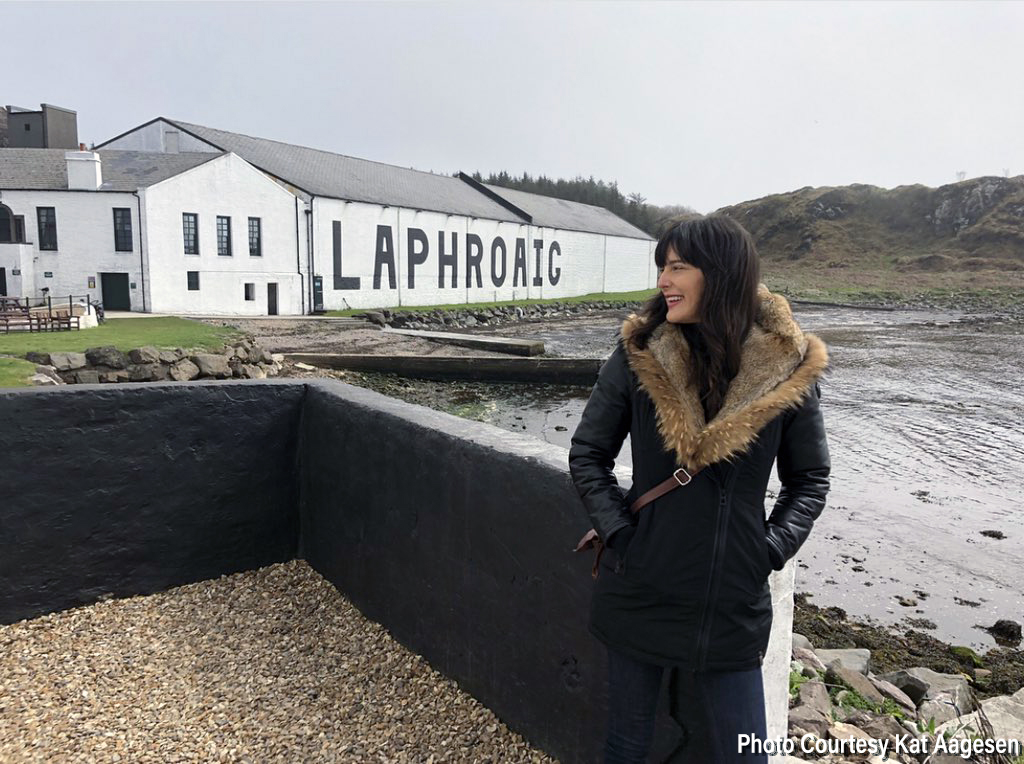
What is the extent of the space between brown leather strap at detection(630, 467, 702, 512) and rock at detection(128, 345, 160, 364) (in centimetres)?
1629

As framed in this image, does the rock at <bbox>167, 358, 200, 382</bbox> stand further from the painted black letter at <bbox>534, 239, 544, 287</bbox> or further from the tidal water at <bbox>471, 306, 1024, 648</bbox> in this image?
the painted black letter at <bbox>534, 239, 544, 287</bbox>

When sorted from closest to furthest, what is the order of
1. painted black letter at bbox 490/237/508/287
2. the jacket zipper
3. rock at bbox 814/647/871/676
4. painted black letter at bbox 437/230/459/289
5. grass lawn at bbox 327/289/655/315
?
the jacket zipper → rock at bbox 814/647/871/676 → grass lawn at bbox 327/289/655/315 → painted black letter at bbox 437/230/459/289 → painted black letter at bbox 490/237/508/287

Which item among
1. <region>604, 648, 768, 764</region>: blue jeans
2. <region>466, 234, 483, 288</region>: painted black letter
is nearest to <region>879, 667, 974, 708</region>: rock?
<region>604, 648, 768, 764</region>: blue jeans

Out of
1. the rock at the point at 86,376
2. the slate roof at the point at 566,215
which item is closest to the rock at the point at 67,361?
the rock at the point at 86,376

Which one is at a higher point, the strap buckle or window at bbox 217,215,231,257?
window at bbox 217,215,231,257

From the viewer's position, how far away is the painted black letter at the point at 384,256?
130 ft

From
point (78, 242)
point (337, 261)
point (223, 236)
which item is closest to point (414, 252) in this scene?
point (337, 261)

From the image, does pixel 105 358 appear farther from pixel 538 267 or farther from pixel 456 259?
pixel 538 267

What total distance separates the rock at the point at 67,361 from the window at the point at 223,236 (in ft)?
60.1

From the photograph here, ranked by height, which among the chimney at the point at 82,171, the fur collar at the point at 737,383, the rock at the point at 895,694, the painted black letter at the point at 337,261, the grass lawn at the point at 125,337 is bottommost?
the rock at the point at 895,694

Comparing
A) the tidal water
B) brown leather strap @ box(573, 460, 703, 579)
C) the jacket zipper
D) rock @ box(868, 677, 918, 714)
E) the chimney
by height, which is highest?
the chimney

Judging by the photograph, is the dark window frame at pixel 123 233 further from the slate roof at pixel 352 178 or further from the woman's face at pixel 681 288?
the woman's face at pixel 681 288

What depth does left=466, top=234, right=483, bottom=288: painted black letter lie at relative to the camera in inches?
1845

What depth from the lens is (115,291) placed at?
30844 mm
